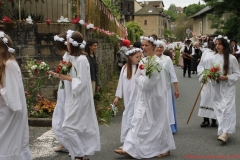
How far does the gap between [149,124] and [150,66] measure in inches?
35.2

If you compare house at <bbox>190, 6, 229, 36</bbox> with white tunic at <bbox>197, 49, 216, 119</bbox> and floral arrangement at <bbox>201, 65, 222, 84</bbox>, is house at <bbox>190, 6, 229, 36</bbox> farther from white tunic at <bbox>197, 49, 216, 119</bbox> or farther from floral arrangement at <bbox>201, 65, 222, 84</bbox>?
floral arrangement at <bbox>201, 65, 222, 84</bbox>

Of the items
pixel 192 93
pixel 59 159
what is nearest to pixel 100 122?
pixel 59 159

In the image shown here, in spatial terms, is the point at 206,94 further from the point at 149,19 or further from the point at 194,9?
the point at 194,9

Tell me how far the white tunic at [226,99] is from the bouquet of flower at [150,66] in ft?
6.58

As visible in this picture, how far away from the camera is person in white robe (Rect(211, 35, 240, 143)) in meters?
7.19

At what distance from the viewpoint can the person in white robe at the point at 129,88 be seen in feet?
22.2

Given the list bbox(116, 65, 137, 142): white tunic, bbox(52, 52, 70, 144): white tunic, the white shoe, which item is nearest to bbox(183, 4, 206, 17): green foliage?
the white shoe

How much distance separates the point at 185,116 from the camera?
9852 mm

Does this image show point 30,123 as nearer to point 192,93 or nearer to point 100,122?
point 100,122

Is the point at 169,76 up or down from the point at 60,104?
up

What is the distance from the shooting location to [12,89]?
13.9 feet

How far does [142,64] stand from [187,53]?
1499 centimetres

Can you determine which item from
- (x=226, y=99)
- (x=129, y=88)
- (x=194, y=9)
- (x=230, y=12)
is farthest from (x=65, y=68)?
(x=194, y=9)

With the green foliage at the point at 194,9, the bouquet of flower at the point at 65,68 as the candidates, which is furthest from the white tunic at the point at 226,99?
the green foliage at the point at 194,9
